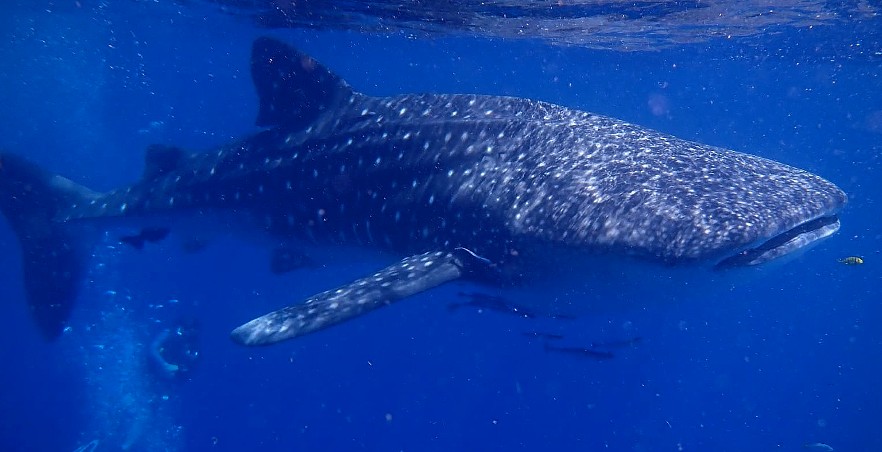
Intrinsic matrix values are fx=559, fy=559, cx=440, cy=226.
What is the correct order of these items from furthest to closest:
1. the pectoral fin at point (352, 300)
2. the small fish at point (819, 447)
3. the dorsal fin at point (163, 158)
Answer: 1. the small fish at point (819, 447)
2. the dorsal fin at point (163, 158)
3. the pectoral fin at point (352, 300)

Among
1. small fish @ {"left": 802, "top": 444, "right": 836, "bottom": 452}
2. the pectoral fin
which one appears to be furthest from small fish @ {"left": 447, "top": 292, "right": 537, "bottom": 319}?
small fish @ {"left": 802, "top": 444, "right": 836, "bottom": 452}

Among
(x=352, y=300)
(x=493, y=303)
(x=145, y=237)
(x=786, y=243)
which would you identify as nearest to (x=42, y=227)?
(x=145, y=237)

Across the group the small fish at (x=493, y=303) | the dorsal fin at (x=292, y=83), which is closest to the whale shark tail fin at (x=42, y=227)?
the dorsal fin at (x=292, y=83)

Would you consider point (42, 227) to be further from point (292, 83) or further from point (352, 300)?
point (352, 300)

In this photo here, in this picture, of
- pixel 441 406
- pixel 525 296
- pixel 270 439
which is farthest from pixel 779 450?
pixel 525 296

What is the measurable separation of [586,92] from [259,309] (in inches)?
1627

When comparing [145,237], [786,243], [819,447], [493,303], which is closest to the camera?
[786,243]

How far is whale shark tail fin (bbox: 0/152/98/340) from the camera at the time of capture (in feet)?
37.5

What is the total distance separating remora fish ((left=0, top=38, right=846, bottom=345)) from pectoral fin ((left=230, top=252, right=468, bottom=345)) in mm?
22

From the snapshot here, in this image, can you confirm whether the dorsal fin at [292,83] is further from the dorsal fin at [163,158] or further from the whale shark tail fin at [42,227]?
the whale shark tail fin at [42,227]

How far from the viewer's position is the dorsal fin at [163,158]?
10.3 meters

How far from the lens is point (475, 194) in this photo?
665 centimetres

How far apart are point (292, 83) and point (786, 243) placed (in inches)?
276

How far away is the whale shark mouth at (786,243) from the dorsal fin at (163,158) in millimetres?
9226
